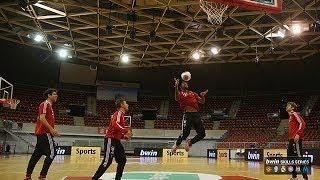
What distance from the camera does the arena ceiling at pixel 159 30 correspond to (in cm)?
2327

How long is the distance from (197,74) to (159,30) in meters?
13.4

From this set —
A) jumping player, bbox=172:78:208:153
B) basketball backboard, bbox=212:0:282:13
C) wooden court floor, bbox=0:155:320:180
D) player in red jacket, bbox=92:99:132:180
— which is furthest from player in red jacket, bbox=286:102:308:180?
player in red jacket, bbox=92:99:132:180

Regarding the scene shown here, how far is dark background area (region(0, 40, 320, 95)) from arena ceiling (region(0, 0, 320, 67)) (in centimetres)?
192

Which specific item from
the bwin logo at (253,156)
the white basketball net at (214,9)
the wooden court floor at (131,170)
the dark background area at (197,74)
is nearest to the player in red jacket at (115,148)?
the wooden court floor at (131,170)

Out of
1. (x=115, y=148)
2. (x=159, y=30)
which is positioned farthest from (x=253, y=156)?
(x=115, y=148)

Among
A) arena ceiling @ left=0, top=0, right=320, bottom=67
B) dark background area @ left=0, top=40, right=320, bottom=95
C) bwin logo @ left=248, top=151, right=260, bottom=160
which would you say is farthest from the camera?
dark background area @ left=0, top=40, right=320, bottom=95

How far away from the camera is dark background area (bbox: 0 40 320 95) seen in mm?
35062

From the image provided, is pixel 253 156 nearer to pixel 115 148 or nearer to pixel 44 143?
pixel 115 148

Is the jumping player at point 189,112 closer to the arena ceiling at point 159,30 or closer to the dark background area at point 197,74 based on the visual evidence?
the arena ceiling at point 159,30

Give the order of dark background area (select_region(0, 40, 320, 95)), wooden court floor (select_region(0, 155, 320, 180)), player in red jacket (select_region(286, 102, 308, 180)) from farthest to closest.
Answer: dark background area (select_region(0, 40, 320, 95)) → wooden court floor (select_region(0, 155, 320, 180)) → player in red jacket (select_region(286, 102, 308, 180))

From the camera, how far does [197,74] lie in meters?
40.1

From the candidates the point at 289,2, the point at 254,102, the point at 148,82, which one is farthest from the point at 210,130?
the point at 289,2

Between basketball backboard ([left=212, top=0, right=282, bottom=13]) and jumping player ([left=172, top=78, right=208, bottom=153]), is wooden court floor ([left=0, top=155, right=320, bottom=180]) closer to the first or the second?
jumping player ([left=172, top=78, right=208, bottom=153])

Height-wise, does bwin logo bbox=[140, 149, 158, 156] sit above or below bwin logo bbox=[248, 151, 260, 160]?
below
